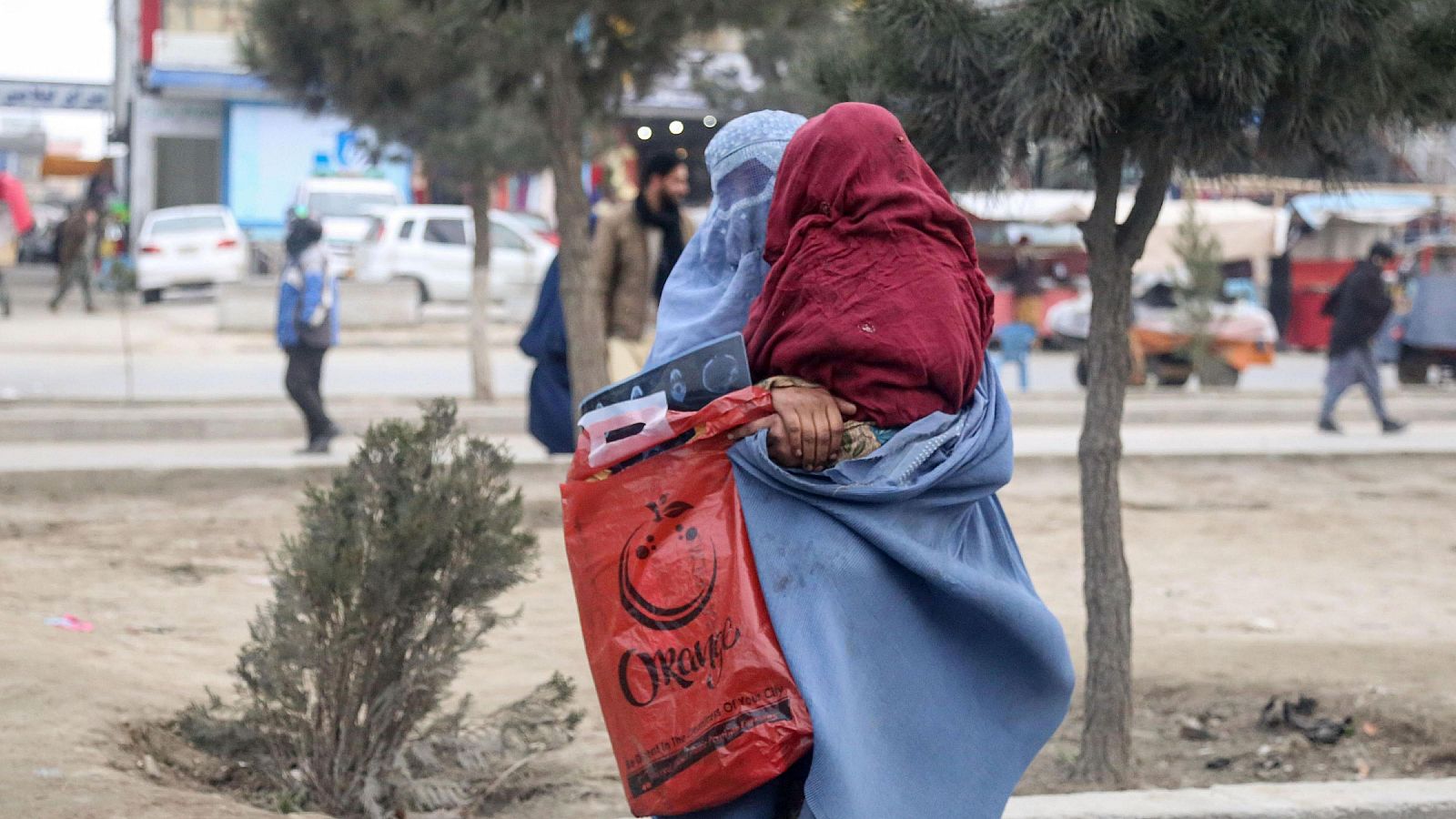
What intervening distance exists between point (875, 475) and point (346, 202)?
2751 centimetres

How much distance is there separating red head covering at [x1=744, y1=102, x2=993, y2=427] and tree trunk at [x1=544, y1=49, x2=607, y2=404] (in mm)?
5433

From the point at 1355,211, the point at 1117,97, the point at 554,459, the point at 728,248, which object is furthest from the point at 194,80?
the point at 728,248

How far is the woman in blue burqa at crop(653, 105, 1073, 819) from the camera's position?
2.39 meters

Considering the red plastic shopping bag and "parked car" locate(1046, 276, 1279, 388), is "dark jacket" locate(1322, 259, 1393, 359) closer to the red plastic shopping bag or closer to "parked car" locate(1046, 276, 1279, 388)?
"parked car" locate(1046, 276, 1279, 388)

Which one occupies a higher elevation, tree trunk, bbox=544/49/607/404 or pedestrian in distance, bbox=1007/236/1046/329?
tree trunk, bbox=544/49/607/404

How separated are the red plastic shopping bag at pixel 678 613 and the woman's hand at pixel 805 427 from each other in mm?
28

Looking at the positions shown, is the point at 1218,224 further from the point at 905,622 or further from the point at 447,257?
the point at 905,622

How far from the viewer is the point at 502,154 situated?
1496cm

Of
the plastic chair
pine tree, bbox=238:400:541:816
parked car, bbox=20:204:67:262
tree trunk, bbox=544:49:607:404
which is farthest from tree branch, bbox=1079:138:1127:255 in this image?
parked car, bbox=20:204:67:262

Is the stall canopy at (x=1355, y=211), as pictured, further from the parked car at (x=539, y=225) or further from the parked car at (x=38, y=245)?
the parked car at (x=38, y=245)

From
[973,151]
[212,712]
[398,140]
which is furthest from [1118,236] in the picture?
[398,140]

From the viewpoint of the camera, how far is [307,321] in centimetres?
1070

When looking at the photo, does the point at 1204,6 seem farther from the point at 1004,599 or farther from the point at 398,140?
the point at 398,140

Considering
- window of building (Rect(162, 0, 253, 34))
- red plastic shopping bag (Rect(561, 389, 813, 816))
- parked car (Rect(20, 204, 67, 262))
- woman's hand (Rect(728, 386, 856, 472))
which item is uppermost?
window of building (Rect(162, 0, 253, 34))
